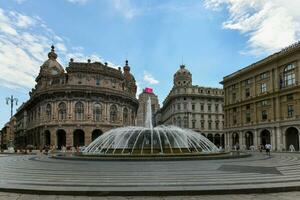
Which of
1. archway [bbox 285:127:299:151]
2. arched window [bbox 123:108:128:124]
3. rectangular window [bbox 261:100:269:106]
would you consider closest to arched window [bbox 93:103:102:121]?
arched window [bbox 123:108:128:124]

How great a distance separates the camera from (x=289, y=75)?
4931 centimetres

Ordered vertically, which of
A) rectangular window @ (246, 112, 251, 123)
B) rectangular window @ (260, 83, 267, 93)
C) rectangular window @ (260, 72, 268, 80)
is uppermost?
rectangular window @ (260, 72, 268, 80)

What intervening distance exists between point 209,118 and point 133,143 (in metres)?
69.8

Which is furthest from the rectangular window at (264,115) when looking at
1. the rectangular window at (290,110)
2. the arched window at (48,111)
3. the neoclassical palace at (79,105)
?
the arched window at (48,111)

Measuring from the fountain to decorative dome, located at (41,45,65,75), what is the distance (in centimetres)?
5680

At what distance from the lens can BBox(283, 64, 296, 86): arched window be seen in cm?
4852

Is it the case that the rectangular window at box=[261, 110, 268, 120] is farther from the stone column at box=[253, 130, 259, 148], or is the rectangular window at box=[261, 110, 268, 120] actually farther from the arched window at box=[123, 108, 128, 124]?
the arched window at box=[123, 108, 128, 124]

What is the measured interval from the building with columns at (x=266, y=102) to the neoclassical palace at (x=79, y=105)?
24356 mm

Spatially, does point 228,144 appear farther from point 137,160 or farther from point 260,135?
point 137,160

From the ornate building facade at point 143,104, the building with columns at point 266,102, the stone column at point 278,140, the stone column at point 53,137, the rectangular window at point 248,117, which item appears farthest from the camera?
the ornate building facade at point 143,104

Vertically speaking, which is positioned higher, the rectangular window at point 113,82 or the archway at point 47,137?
the rectangular window at point 113,82

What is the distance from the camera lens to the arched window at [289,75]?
48.5 metres

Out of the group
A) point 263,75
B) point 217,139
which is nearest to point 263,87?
point 263,75

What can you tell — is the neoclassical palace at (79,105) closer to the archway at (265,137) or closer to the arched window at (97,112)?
the arched window at (97,112)
